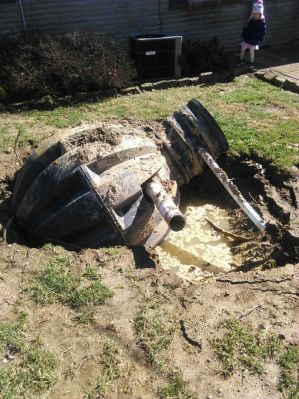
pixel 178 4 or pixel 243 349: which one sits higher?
pixel 178 4

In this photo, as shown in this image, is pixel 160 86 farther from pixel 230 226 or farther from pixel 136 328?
pixel 136 328

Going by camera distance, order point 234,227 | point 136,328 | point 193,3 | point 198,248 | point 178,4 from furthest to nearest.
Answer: point 193,3 < point 178,4 < point 234,227 < point 198,248 < point 136,328

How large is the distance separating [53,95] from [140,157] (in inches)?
193

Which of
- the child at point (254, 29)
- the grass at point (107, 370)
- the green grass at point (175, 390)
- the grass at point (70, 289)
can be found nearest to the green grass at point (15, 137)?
the grass at point (70, 289)

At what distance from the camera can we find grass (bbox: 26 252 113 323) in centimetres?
368

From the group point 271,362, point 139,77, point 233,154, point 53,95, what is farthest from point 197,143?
point 139,77

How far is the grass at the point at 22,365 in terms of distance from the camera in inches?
118

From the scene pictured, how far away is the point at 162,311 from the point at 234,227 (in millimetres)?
2314

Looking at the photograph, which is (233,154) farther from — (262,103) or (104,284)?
(104,284)

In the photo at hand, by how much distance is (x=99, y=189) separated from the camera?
4.38 meters

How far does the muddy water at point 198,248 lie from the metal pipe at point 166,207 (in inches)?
29.3

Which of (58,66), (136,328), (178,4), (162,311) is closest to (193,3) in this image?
(178,4)

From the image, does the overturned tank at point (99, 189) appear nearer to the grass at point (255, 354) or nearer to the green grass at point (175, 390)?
the grass at point (255, 354)

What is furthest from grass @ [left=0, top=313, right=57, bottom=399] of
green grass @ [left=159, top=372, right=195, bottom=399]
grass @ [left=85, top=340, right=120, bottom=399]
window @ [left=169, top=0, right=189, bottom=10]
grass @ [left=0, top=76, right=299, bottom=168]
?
window @ [left=169, top=0, right=189, bottom=10]
